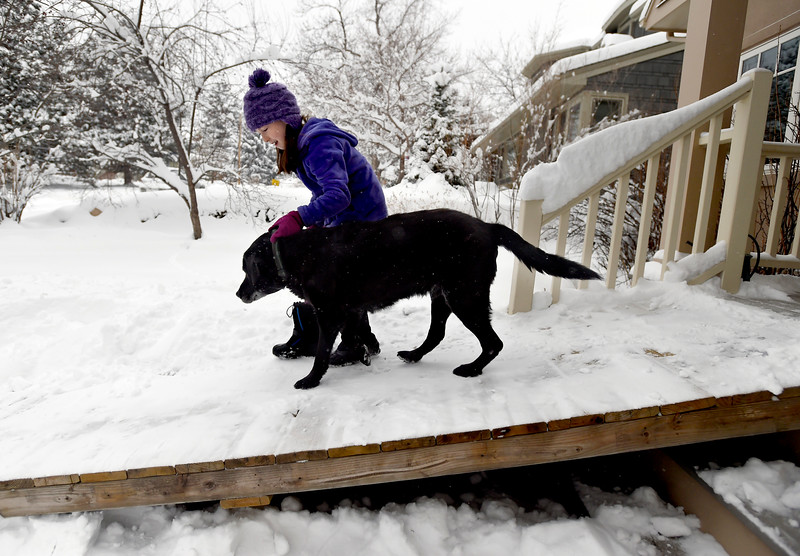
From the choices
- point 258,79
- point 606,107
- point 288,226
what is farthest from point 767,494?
point 606,107

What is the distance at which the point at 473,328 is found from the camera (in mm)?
2312

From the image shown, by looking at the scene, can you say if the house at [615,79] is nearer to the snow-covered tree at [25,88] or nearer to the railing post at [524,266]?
the railing post at [524,266]

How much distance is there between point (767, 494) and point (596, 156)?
216 cm

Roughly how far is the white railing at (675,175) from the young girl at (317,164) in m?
1.20

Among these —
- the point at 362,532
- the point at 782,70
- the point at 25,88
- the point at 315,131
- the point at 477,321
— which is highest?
the point at 25,88

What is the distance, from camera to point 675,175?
309cm

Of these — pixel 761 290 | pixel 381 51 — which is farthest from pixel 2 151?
pixel 761 290

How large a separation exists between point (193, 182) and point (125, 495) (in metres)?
10.2

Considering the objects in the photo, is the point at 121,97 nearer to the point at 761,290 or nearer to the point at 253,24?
the point at 253,24

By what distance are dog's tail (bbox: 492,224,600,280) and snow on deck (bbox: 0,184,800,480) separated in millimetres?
452

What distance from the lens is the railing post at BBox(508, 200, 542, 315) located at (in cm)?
307

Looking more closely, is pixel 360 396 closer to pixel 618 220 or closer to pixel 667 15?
pixel 618 220

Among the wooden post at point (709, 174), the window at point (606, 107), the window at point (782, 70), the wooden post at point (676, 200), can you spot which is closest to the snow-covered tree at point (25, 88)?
the wooden post at point (676, 200)

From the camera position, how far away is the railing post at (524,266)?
3068mm
